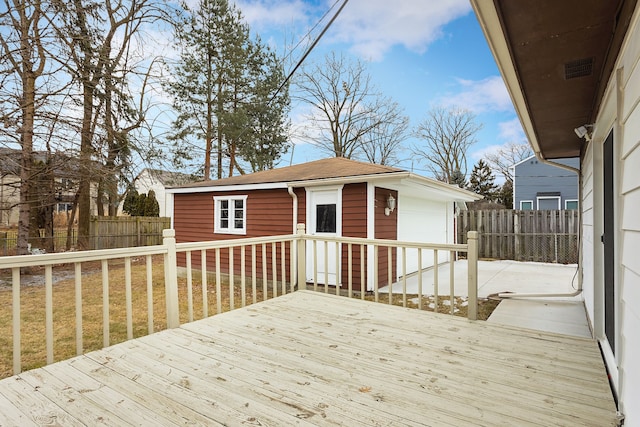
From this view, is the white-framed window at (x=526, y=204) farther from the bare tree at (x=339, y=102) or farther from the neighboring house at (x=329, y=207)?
the bare tree at (x=339, y=102)

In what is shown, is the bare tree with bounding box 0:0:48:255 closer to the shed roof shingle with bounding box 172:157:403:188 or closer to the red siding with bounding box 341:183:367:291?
the shed roof shingle with bounding box 172:157:403:188

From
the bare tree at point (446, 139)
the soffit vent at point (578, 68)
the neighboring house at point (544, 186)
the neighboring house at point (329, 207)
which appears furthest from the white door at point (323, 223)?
the bare tree at point (446, 139)

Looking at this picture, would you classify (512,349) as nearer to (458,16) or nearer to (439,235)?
(439,235)

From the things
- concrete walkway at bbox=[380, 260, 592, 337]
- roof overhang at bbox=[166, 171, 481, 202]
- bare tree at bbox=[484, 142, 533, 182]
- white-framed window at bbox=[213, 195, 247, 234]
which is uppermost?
bare tree at bbox=[484, 142, 533, 182]

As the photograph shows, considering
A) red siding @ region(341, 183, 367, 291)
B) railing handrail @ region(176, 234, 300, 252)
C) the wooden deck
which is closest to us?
the wooden deck

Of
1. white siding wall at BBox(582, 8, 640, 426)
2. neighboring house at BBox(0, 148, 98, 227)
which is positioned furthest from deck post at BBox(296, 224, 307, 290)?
neighboring house at BBox(0, 148, 98, 227)

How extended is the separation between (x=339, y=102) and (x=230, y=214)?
1108 centimetres

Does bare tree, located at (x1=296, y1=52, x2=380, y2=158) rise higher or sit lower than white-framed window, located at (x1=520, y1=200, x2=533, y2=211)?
higher

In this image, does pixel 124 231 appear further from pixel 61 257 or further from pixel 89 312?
pixel 61 257

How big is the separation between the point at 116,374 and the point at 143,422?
702 mm

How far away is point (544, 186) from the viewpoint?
15.3 m

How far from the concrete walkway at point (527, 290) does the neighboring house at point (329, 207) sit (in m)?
0.97

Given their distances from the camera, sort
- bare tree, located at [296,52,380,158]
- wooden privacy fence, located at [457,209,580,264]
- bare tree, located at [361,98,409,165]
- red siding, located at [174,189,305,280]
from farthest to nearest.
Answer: bare tree, located at [361,98,409,165], bare tree, located at [296,52,380,158], wooden privacy fence, located at [457,209,580,264], red siding, located at [174,189,305,280]

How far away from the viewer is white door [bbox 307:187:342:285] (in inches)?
263
